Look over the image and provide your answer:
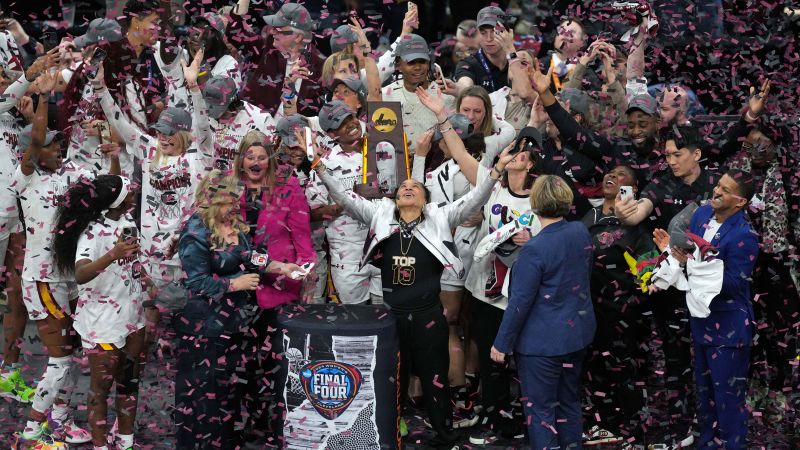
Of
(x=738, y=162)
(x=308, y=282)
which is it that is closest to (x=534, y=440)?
(x=308, y=282)

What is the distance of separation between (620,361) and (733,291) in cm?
109

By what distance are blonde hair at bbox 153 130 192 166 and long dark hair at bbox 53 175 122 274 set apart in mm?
845

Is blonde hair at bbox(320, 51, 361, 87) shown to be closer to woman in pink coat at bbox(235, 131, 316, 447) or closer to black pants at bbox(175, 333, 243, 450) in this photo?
woman in pink coat at bbox(235, 131, 316, 447)

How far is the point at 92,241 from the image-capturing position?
806 centimetres

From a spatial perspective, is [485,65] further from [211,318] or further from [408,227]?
[211,318]

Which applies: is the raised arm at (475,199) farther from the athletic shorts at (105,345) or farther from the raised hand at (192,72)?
the athletic shorts at (105,345)

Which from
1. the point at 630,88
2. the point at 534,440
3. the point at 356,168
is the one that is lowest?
the point at 534,440

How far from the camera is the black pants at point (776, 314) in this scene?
352 inches

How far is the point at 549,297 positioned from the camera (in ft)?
25.0

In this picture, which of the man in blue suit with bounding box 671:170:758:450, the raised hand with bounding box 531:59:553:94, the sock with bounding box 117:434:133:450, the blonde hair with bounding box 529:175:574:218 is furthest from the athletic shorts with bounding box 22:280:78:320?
the man in blue suit with bounding box 671:170:758:450

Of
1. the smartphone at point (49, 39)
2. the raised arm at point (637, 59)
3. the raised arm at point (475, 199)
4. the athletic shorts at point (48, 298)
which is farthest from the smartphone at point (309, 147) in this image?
the smartphone at point (49, 39)

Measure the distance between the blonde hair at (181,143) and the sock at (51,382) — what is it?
64.9 inches

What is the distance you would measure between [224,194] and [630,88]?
11.9 feet

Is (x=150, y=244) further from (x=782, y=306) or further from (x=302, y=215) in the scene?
(x=782, y=306)
